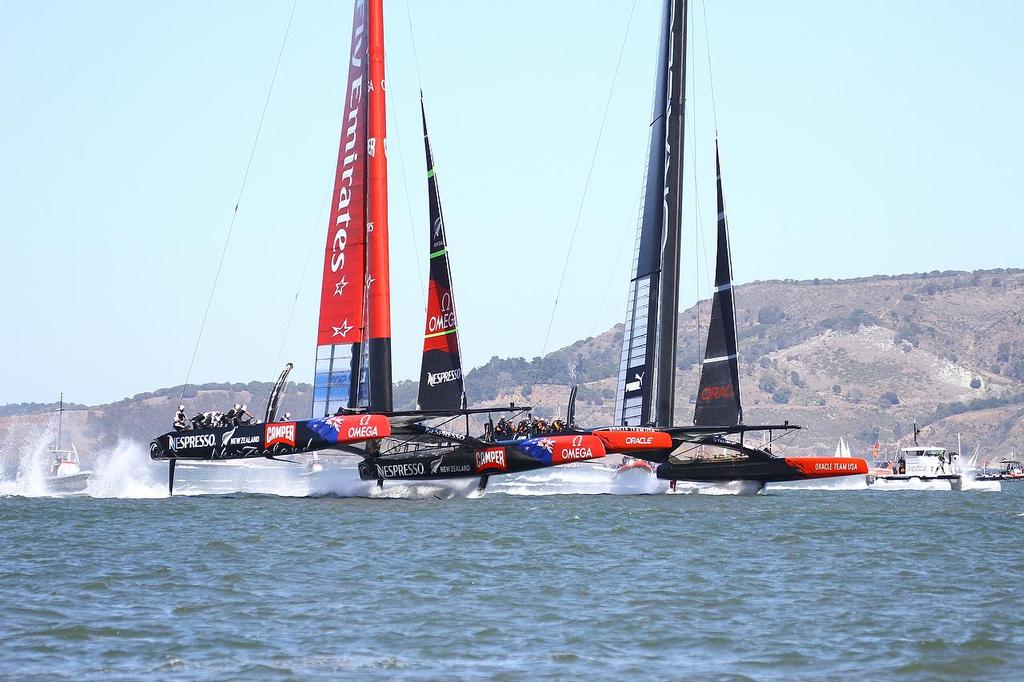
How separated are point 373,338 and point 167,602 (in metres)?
18.0

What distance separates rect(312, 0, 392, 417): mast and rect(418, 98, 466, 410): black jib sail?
3.66 ft

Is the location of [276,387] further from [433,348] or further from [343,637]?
[343,637]

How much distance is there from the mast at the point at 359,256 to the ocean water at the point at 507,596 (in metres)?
4.85

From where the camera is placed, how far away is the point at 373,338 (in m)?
34.9

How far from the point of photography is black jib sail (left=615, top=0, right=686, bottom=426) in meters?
39.9

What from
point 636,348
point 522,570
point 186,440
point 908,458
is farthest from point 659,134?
point 908,458

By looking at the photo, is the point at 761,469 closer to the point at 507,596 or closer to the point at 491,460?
the point at 491,460

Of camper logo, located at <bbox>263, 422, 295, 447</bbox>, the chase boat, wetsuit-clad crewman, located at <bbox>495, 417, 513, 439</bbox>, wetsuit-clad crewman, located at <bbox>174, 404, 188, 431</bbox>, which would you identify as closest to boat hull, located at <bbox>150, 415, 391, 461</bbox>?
camper logo, located at <bbox>263, 422, 295, 447</bbox>

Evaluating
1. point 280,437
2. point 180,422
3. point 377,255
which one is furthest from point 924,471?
point 180,422

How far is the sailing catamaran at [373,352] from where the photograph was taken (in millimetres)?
34281

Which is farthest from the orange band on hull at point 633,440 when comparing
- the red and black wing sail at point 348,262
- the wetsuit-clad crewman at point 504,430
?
the red and black wing sail at point 348,262

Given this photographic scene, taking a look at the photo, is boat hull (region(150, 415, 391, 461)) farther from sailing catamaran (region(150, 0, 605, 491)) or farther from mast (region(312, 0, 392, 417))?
mast (region(312, 0, 392, 417))

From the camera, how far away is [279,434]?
3322cm

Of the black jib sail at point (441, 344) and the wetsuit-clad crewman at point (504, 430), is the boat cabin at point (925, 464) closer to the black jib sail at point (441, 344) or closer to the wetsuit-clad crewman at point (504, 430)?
the wetsuit-clad crewman at point (504, 430)
